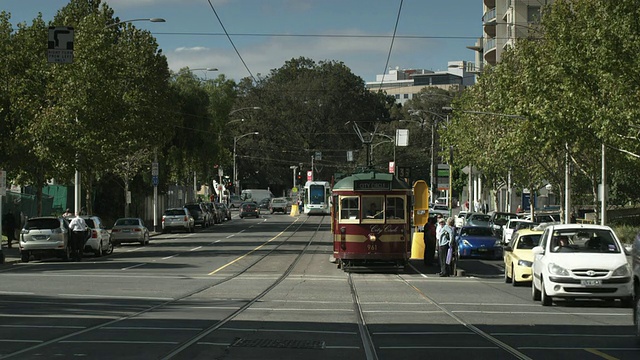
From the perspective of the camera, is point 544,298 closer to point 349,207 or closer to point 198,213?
point 349,207

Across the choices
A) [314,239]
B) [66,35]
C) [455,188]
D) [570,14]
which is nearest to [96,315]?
[66,35]

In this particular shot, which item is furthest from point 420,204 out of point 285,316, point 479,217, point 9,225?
point 285,316

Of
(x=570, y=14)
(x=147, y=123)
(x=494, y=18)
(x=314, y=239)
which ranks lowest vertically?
(x=314, y=239)

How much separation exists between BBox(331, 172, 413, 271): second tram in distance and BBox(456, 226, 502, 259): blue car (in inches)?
344

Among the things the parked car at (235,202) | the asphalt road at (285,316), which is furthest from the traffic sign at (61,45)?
the parked car at (235,202)

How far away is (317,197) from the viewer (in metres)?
89.0

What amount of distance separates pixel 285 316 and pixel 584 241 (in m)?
7.15

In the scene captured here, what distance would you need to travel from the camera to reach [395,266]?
32656mm

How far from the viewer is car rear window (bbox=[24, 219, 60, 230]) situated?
34.8 m

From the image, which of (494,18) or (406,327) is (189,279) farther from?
(494,18)

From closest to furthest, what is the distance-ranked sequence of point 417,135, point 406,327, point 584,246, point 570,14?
1. point 406,327
2. point 584,246
3. point 570,14
4. point 417,135

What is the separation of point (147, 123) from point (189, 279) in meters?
22.6

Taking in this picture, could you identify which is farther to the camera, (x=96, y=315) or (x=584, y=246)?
(x=584, y=246)

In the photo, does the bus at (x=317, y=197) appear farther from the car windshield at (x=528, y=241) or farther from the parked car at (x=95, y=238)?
the car windshield at (x=528, y=241)
